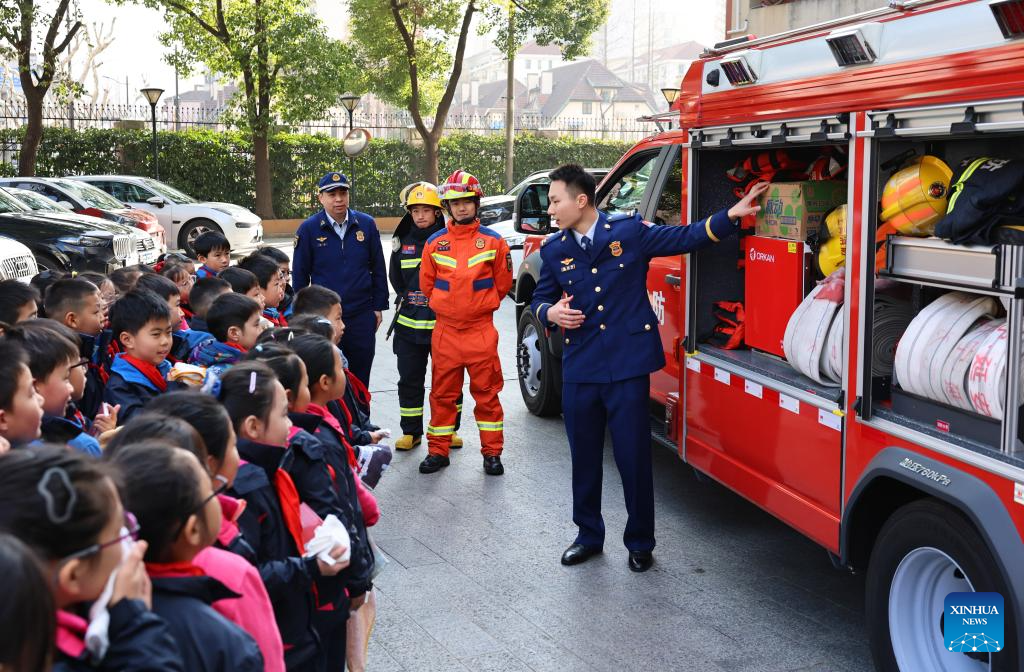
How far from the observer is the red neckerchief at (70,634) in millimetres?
A: 1851

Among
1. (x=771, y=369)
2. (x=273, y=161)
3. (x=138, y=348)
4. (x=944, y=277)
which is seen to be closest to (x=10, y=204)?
(x=138, y=348)

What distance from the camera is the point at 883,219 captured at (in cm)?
416

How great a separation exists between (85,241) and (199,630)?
1215 cm

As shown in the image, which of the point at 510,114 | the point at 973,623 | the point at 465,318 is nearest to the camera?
the point at 973,623

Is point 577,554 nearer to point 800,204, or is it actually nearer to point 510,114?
point 800,204

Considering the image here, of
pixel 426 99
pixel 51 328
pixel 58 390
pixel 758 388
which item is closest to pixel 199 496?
pixel 58 390

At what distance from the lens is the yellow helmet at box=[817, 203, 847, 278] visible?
189 inches

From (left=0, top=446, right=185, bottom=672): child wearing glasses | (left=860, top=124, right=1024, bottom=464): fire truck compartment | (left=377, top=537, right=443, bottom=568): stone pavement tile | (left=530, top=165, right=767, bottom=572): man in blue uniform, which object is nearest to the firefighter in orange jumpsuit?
(left=377, top=537, right=443, bottom=568): stone pavement tile

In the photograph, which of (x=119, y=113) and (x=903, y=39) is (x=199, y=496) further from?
(x=119, y=113)

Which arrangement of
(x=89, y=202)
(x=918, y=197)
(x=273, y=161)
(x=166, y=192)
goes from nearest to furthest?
(x=918, y=197)
(x=89, y=202)
(x=166, y=192)
(x=273, y=161)

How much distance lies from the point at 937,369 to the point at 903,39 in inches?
45.8

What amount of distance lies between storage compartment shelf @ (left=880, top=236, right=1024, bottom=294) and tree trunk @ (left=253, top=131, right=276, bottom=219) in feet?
85.3

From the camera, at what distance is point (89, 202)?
1909cm

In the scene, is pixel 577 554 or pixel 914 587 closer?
pixel 914 587
